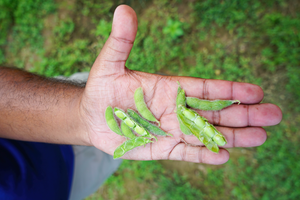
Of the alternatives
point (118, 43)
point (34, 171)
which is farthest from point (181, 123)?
point (34, 171)

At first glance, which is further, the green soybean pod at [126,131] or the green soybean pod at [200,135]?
the green soybean pod at [126,131]

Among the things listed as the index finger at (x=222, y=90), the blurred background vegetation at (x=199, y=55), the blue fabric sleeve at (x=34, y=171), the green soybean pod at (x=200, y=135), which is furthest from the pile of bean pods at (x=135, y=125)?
the blurred background vegetation at (x=199, y=55)

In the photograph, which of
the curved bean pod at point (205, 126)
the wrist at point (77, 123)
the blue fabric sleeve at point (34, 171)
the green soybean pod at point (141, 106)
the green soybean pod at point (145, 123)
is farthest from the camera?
the wrist at point (77, 123)

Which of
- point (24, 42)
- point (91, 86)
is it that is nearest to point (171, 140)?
point (91, 86)

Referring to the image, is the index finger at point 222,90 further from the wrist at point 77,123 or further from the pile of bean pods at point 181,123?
the wrist at point 77,123

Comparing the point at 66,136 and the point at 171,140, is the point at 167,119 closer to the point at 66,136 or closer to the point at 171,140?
the point at 171,140

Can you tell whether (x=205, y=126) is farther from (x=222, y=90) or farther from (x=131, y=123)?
(x=131, y=123)
